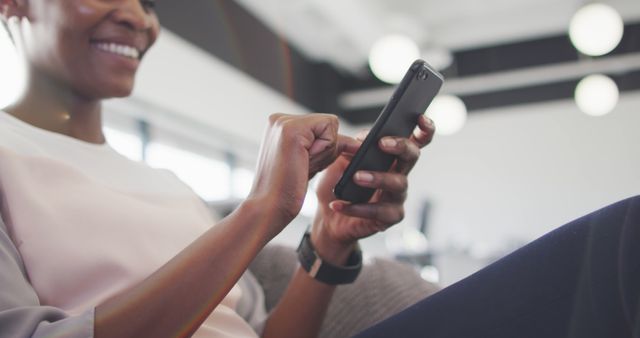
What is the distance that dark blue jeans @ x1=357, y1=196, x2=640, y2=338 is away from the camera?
0.54m

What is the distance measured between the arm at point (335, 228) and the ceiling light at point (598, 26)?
292 centimetres

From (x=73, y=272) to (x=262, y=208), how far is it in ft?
0.80

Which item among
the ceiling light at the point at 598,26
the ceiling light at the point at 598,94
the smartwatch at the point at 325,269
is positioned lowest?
the smartwatch at the point at 325,269

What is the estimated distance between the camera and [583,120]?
22.4 feet

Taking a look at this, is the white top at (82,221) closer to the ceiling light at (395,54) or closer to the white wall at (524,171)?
the ceiling light at (395,54)

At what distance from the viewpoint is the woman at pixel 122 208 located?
585 millimetres

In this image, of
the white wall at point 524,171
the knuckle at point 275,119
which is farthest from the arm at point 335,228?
the white wall at point 524,171

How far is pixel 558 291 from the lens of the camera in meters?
0.58

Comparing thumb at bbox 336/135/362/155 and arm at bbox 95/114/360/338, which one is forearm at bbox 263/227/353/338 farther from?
arm at bbox 95/114/360/338

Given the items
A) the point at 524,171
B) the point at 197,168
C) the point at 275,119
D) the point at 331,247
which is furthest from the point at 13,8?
the point at 524,171

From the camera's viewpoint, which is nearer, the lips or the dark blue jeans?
the dark blue jeans

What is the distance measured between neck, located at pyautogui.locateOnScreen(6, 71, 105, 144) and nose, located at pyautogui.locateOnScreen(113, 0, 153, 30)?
135 millimetres

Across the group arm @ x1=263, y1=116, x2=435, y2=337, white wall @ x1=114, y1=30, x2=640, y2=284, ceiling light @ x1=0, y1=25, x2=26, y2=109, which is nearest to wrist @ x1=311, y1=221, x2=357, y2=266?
arm @ x1=263, y1=116, x2=435, y2=337

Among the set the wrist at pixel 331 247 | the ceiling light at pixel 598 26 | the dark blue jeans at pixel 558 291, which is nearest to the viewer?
the dark blue jeans at pixel 558 291
